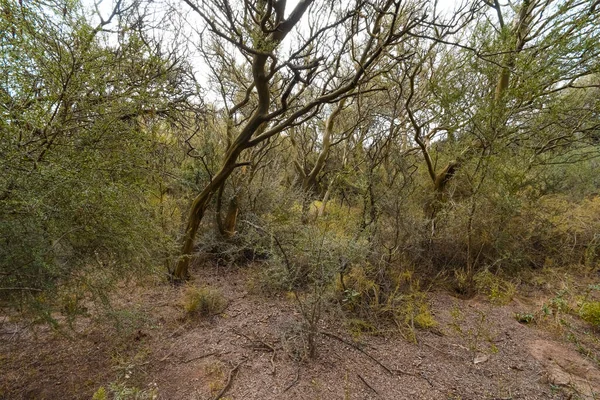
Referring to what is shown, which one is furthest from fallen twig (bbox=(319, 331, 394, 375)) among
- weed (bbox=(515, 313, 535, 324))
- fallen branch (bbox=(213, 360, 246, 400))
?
weed (bbox=(515, 313, 535, 324))

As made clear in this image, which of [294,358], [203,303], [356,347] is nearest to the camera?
[294,358]

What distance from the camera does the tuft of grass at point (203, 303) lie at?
12.1 ft

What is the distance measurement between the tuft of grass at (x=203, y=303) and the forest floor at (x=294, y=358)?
119 mm

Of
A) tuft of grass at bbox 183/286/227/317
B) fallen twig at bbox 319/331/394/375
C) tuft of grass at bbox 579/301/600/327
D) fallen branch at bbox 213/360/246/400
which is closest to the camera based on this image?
fallen branch at bbox 213/360/246/400

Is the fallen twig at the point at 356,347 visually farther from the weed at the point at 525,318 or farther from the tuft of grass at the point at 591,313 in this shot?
the tuft of grass at the point at 591,313

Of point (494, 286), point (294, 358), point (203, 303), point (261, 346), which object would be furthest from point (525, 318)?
point (203, 303)

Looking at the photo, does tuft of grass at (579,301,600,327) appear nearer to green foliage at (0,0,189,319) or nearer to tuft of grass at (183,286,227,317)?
tuft of grass at (183,286,227,317)

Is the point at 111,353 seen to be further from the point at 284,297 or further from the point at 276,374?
the point at 284,297

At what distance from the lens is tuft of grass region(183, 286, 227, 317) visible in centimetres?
367

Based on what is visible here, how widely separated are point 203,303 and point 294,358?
1564 mm

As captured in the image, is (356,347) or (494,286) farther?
(494,286)

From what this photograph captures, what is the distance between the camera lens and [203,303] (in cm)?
368

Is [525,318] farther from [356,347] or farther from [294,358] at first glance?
[294,358]

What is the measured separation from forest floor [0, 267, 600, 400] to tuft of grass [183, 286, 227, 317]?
119 millimetres
